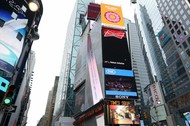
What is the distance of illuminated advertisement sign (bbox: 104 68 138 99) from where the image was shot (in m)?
26.5

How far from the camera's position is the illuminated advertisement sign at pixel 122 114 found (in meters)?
24.0

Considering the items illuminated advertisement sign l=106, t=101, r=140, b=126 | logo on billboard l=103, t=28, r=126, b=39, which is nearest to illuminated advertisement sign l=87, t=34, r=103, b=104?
illuminated advertisement sign l=106, t=101, r=140, b=126

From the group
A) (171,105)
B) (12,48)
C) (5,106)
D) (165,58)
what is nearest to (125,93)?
(12,48)

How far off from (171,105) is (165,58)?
30.2m

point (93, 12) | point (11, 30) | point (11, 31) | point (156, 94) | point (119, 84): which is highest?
point (93, 12)

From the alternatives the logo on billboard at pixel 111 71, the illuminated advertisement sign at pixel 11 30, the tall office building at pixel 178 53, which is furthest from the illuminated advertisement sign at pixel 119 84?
the tall office building at pixel 178 53

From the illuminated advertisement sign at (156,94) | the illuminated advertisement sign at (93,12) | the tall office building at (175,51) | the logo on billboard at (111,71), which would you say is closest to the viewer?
the logo on billboard at (111,71)

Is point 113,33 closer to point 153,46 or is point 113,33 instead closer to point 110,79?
point 110,79

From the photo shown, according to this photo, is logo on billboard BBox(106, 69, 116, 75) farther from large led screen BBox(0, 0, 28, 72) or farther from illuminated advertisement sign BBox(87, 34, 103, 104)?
large led screen BBox(0, 0, 28, 72)

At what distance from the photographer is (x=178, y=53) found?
252ft

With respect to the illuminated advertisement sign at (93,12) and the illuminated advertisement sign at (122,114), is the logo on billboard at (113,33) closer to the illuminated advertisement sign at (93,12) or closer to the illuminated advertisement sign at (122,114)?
the illuminated advertisement sign at (93,12)

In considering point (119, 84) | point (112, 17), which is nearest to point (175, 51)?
point (112, 17)

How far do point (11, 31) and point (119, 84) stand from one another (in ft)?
61.7

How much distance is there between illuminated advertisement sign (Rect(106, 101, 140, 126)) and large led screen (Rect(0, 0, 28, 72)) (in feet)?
50.7
